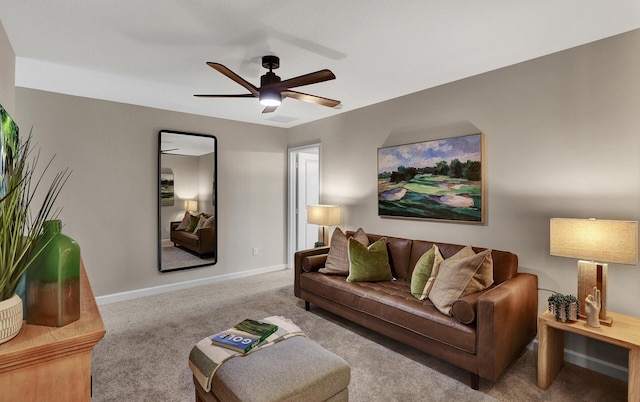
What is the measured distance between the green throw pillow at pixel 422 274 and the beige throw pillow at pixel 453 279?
0.14m

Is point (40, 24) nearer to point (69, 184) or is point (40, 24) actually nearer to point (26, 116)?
point (26, 116)

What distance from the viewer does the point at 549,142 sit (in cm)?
265

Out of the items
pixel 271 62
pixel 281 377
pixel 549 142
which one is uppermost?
pixel 271 62

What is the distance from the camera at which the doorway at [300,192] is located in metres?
5.45

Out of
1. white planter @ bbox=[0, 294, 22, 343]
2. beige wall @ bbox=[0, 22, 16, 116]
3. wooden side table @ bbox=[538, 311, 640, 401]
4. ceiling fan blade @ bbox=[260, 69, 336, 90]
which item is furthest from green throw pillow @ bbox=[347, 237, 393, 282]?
beige wall @ bbox=[0, 22, 16, 116]

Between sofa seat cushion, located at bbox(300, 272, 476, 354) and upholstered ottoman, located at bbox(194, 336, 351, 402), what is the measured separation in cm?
90

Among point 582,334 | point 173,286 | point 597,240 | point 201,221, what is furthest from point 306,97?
point 173,286

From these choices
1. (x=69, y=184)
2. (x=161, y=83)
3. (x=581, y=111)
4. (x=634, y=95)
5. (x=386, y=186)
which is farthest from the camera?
(x=386, y=186)

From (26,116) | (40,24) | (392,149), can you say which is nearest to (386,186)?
(392,149)

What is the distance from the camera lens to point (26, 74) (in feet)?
9.96

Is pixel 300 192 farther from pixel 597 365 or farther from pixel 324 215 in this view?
pixel 597 365

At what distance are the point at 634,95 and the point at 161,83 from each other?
4.04 m

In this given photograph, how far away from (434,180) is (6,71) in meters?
3.72

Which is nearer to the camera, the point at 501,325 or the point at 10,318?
the point at 10,318
